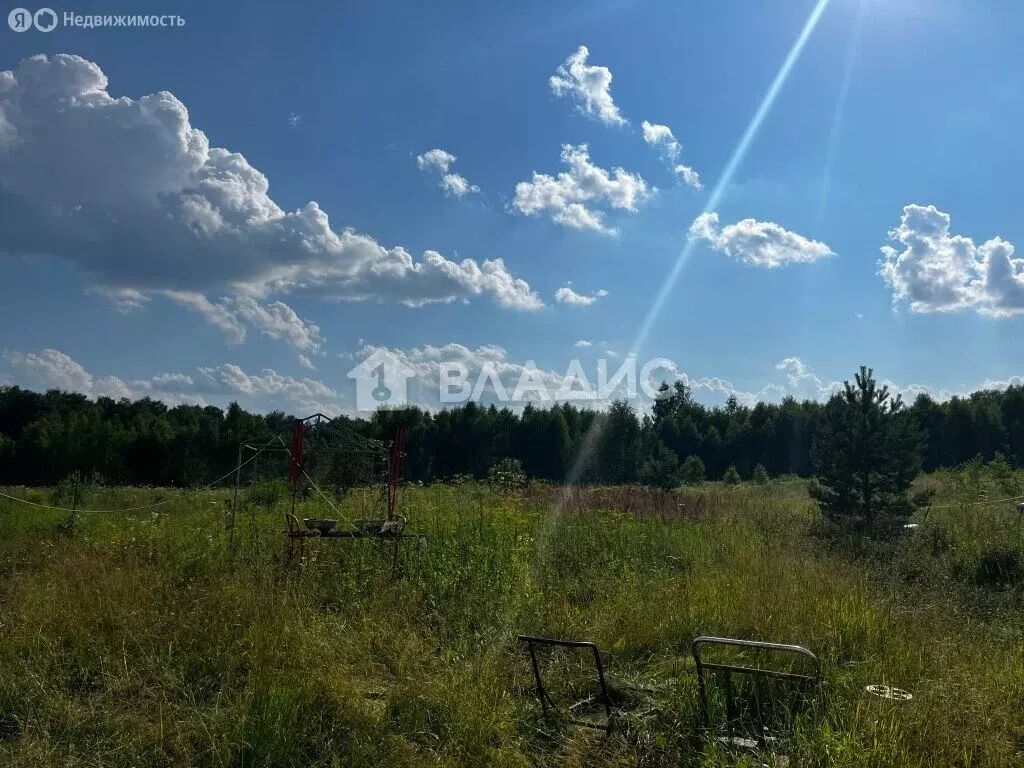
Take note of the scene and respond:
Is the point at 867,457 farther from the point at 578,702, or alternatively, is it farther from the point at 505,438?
the point at 505,438

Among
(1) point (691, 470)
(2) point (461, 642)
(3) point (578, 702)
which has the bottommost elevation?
(3) point (578, 702)

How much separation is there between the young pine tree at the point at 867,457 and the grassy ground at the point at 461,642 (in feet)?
8.78

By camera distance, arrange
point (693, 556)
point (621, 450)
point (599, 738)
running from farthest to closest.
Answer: point (621, 450), point (693, 556), point (599, 738)

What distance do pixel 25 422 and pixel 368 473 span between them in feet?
208

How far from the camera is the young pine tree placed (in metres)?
11.5

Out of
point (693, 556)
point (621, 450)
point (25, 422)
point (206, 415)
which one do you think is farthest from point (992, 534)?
point (25, 422)

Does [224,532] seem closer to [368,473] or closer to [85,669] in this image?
[368,473]

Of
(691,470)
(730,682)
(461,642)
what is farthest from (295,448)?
(691,470)

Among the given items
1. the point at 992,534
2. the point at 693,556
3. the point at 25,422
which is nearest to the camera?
the point at 693,556

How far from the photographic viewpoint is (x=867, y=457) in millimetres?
11656

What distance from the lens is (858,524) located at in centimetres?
1129

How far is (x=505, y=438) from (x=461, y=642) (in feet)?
154

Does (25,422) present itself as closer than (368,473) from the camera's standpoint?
No

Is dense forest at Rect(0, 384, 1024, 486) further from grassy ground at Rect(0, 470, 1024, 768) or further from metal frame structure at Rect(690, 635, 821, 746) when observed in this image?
metal frame structure at Rect(690, 635, 821, 746)
